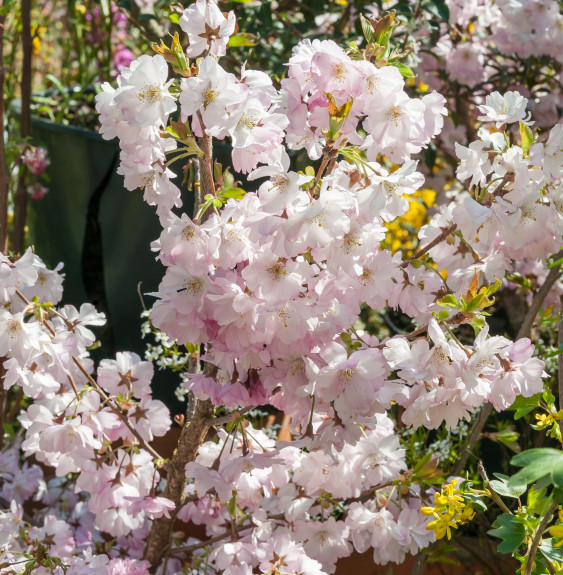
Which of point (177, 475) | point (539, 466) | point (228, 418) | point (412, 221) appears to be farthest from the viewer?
point (412, 221)

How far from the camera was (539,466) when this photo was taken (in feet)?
2.20

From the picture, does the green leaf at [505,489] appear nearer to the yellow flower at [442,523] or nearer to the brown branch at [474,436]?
the yellow flower at [442,523]

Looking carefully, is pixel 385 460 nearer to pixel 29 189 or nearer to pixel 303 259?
pixel 303 259

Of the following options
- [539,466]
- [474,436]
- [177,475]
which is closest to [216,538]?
[177,475]

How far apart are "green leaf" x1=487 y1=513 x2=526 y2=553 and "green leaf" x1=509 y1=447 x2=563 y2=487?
22 cm

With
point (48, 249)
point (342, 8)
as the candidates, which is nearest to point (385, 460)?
point (48, 249)

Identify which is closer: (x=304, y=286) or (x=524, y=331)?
(x=304, y=286)

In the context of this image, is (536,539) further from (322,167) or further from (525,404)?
(322,167)

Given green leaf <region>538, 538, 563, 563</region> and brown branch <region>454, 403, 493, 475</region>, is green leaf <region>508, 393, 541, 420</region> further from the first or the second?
brown branch <region>454, 403, 493, 475</region>

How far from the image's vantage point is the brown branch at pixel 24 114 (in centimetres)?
171

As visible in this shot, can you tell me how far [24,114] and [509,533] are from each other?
4.31ft

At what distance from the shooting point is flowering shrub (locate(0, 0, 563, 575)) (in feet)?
3.01

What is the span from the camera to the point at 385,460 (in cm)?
126

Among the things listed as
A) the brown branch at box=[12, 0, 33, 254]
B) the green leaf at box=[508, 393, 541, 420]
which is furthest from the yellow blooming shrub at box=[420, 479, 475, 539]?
the brown branch at box=[12, 0, 33, 254]
